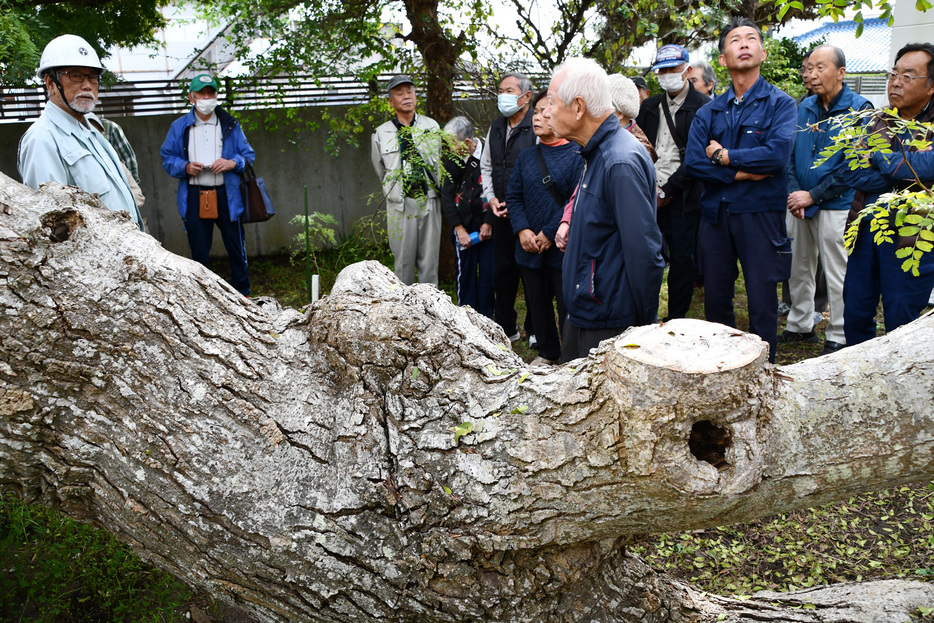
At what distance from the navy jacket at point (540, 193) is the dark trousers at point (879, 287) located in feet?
5.65

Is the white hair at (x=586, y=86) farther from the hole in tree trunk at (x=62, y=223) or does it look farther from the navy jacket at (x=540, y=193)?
the hole in tree trunk at (x=62, y=223)

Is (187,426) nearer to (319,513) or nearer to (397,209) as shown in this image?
(319,513)

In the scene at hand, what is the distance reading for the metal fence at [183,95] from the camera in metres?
7.48

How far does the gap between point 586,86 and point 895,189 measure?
204 centimetres

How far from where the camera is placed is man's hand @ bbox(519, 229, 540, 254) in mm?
4742

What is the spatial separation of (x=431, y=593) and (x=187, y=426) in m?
0.89

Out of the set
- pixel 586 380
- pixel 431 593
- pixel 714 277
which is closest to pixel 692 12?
pixel 714 277

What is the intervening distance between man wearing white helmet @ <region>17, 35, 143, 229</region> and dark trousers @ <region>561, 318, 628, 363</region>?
7.81 ft

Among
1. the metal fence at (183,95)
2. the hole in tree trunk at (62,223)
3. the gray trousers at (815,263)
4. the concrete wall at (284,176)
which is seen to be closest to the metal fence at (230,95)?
the metal fence at (183,95)

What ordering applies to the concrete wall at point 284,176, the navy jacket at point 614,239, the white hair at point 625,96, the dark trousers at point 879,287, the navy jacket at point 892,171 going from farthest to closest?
the concrete wall at point 284,176 → the white hair at point 625,96 → the dark trousers at point 879,287 → the navy jacket at point 892,171 → the navy jacket at point 614,239

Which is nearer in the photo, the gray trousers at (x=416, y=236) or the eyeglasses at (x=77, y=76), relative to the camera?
the eyeglasses at (x=77, y=76)

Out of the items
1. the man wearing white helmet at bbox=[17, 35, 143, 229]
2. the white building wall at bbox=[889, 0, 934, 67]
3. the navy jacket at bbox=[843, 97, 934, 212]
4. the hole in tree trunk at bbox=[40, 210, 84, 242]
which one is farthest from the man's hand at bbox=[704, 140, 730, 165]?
the hole in tree trunk at bbox=[40, 210, 84, 242]

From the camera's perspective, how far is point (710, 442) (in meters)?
1.87

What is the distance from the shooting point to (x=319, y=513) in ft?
6.57
